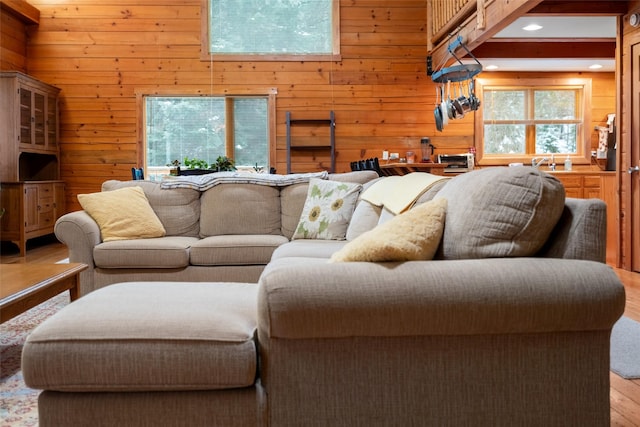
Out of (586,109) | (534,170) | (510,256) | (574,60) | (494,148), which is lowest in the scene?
(510,256)

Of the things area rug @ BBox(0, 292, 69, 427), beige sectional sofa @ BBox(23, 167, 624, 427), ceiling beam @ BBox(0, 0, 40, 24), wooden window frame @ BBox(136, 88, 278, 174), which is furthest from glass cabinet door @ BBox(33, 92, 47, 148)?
beige sectional sofa @ BBox(23, 167, 624, 427)

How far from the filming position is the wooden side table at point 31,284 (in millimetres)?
2227

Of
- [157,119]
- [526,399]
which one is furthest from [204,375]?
Result: [157,119]

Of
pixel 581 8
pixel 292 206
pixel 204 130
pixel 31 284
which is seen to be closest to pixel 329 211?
pixel 292 206

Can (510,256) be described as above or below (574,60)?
below

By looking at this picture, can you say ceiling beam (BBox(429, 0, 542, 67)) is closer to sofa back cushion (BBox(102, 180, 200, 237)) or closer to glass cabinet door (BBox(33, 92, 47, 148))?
sofa back cushion (BBox(102, 180, 200, 237))

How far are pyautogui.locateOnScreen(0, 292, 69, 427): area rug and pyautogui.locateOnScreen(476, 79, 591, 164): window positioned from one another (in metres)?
6.22

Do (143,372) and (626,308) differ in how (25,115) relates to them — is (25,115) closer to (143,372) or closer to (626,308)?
(143,372)

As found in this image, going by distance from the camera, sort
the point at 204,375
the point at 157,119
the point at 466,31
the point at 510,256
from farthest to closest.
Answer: the point at 157,119 < the point at 466,31 < the point at 510,256 < the point at 204,375

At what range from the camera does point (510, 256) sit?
153cm

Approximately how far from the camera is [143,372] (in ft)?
4.52

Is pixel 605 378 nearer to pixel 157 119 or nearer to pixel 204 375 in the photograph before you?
pixel 204 375

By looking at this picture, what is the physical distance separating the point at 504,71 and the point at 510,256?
6703mm

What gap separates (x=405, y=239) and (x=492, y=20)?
4039mm
